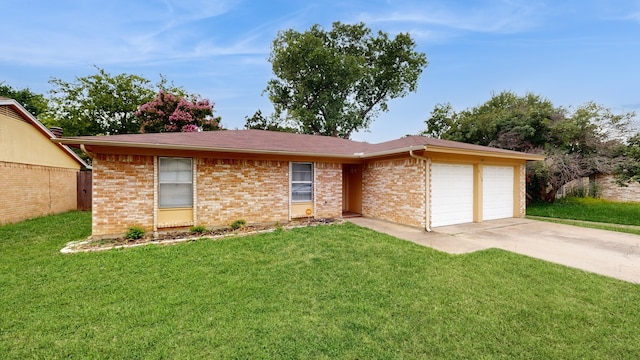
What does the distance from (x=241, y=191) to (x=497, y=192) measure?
940 cm

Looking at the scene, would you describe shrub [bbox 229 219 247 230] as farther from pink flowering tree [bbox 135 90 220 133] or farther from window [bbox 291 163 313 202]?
pink flowering tree [bbox 135 90 220 133]

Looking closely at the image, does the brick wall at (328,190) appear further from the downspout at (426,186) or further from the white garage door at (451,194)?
the white garage door at (451,194)

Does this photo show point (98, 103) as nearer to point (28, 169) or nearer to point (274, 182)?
point (28, 169)

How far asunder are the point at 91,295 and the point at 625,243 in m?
11.2

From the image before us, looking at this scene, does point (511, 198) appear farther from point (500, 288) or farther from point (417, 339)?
point (417, 339)

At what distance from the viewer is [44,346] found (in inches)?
107

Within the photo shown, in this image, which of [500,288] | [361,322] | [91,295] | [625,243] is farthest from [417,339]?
[625,243]

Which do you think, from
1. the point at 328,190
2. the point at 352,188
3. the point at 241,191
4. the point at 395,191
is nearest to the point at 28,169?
the point at 241,191

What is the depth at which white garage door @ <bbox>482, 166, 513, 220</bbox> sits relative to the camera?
378 inches

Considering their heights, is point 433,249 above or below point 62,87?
below

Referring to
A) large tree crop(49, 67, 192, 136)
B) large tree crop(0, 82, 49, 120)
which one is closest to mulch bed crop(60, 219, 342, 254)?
large tree crop(49, 67, 192, 136)

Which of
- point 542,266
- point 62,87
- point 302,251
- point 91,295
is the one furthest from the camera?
point 62,87

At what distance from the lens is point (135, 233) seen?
6914 mm

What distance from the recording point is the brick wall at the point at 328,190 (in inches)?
380
